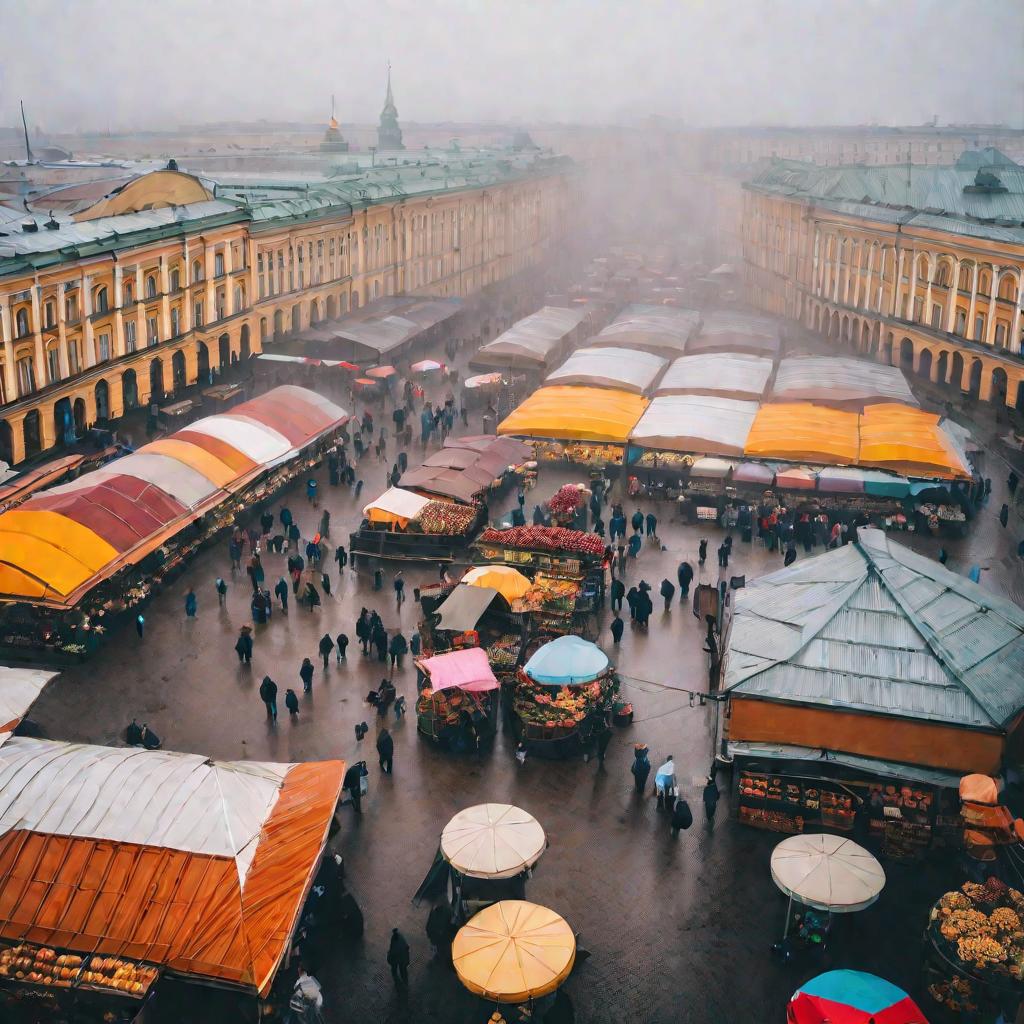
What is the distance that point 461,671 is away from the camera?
798 inches

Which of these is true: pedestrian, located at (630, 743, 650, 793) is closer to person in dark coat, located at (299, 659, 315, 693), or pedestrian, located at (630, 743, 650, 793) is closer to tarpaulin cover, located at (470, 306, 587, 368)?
person in dark coat, located at (299, 659, 315, 693)

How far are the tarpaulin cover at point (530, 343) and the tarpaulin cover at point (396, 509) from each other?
19.0 m

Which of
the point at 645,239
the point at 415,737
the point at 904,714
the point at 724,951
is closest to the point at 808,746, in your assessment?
the point at 904,714

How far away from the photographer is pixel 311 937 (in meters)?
15.6

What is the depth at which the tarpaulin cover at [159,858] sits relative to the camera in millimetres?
13719

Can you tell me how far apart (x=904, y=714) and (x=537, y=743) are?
619cm

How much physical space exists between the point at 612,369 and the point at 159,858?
1208 inches

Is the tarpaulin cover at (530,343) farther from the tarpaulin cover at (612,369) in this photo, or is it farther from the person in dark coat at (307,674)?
the person in dark coat at (307,674)

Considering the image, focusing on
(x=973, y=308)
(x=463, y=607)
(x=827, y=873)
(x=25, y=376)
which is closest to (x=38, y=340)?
(x=25, y=376)

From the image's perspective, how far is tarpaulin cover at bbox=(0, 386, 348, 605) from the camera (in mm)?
23000

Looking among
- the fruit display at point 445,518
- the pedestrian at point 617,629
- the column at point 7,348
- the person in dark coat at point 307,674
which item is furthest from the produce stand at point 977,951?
the column at point 7,348

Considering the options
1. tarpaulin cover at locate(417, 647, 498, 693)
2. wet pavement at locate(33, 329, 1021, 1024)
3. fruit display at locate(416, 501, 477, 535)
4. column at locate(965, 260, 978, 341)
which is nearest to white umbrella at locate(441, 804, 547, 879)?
wet pavement at locate(33, 329, 1021, 1024)

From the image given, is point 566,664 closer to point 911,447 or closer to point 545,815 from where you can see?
point 545,815

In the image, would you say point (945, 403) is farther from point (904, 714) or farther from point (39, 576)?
point (39, 576)
